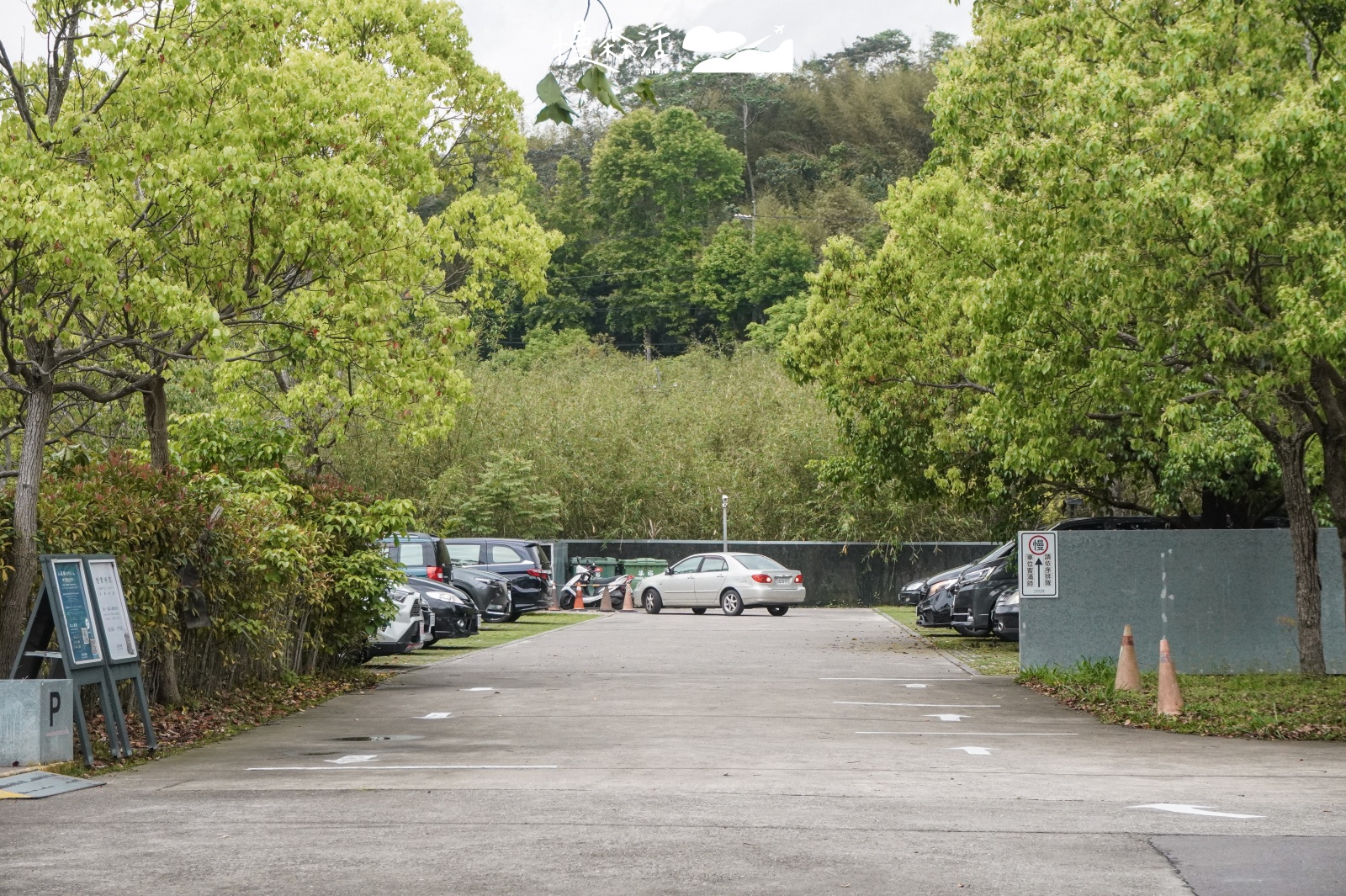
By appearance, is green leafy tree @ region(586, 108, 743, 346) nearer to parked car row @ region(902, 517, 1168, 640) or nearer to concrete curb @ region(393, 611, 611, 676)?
concrete curb @ region(393, 611, 611, 676)

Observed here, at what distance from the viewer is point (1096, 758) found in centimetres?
1188

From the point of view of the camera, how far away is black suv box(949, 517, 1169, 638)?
22672 mm

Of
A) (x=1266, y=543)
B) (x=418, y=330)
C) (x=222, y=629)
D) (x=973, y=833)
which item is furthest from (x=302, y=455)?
(x=973, y=833)

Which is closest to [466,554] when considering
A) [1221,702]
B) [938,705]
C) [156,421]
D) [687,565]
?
[687,565]

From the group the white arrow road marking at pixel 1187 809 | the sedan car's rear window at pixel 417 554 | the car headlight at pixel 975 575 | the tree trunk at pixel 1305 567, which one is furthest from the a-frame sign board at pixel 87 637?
the car headlight at pixel 975 575

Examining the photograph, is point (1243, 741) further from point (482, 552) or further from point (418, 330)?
point (482, 552)

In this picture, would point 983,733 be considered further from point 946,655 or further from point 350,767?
point 946,655

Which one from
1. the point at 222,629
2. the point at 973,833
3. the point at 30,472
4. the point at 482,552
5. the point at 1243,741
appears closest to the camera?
the point at 973,833

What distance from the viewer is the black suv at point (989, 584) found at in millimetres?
22672

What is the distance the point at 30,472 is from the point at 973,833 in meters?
7.46

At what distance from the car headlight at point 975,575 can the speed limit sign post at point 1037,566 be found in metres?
6.70

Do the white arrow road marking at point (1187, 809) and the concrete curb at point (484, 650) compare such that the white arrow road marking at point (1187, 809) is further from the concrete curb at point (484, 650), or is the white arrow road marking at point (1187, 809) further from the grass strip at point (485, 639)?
the grass strip at point (485, 639)

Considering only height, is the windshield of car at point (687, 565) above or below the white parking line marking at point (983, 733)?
above

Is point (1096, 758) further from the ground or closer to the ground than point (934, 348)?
closer to the ground
